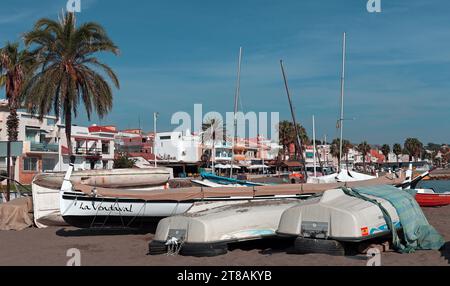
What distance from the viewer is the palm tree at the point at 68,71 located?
2462cm

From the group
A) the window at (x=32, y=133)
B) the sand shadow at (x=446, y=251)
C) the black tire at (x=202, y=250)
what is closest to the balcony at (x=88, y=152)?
the window at (x=32, y=133)

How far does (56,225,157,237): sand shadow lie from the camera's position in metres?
14.6

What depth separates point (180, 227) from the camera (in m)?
10.5

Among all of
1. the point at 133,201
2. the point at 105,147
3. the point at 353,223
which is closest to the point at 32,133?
the point at 105,147

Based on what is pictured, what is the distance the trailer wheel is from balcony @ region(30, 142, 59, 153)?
4643 cm

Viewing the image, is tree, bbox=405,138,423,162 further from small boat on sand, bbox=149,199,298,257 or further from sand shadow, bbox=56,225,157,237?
small boat on sand, bbox=149,199,298,257

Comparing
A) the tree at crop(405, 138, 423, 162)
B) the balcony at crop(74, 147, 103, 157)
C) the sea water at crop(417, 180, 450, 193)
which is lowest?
the sea water at crop(417, 180, 450, 193)

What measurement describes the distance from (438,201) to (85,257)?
1636cm

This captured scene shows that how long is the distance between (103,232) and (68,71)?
12147mm

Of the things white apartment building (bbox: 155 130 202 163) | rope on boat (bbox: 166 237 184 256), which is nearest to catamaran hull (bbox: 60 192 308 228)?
rope on boat (bbox: 166 237 184 256)

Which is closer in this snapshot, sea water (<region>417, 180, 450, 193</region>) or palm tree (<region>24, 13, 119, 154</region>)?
palm tree (<region>24, 13, 119, 154</region>)
